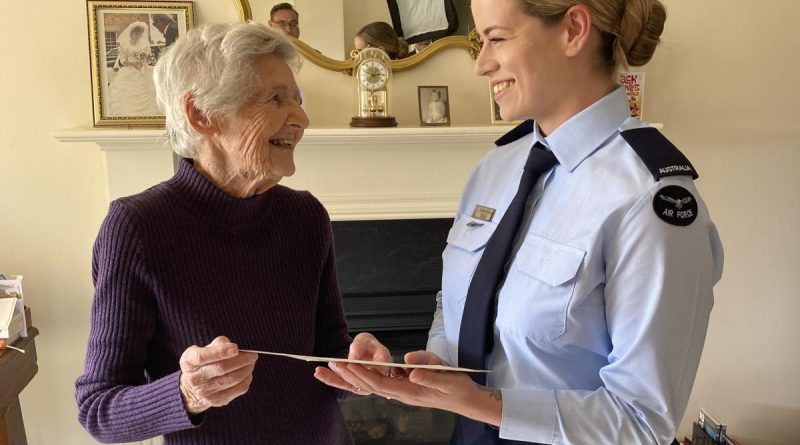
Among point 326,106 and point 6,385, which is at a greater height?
point 326,106

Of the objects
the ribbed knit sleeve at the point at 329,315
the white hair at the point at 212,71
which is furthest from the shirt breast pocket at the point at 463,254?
the white hair at the point at 212,71

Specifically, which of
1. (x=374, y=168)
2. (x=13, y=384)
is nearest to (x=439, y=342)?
(x=374, y=168)

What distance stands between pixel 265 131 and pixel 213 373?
402 millimetres

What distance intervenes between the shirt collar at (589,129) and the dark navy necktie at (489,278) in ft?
0.16

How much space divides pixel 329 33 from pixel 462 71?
0.47 metres

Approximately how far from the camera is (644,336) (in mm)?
866

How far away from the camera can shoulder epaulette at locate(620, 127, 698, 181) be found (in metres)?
0.91

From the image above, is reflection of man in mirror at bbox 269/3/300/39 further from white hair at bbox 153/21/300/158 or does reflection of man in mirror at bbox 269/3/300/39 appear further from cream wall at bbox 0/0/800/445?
white hair at bbox 153/21/300/158

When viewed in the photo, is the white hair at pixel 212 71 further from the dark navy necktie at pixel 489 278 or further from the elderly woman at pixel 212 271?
the dark navy necktie at pixel 489 278

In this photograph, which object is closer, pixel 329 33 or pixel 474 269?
pixel 474 269

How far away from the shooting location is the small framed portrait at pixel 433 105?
2.08 meters

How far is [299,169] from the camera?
2098mm

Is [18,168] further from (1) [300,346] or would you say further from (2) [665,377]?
(2) [665,377]

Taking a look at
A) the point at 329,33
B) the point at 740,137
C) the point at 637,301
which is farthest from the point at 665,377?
the point at 740,137
